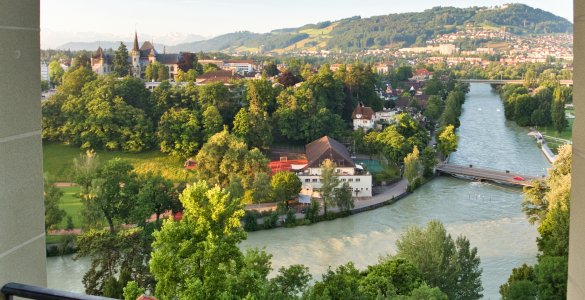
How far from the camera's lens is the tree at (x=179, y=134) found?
10.9 metres

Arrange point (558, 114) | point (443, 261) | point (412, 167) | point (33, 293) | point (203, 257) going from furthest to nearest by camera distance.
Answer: point (558, 114) < point (412, 167) < point (443, 261) < point (203, 257) < point (33, 293)

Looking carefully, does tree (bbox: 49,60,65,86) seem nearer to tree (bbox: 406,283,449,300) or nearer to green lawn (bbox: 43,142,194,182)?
green lawn (bbox: 43,142,194,182)

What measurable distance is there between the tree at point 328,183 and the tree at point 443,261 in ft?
Answer: 10.1

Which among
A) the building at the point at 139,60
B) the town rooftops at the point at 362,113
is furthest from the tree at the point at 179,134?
the building at the point at 139,60

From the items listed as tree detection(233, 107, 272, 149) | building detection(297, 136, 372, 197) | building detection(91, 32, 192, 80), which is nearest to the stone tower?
building detection(91, 32, 192, 80)

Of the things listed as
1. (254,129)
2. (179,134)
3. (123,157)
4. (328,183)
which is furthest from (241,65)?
(328,183)

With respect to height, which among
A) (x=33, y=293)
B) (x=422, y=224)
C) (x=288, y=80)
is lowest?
(x=422, y=224)

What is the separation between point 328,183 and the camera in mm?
7934

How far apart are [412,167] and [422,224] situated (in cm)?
211

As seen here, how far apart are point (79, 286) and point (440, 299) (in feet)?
11.0

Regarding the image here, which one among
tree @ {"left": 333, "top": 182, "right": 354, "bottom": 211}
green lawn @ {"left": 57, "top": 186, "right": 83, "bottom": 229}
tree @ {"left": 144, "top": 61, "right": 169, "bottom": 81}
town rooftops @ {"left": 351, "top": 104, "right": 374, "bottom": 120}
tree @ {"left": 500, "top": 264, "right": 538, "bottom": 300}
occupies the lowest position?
green lawn @ {"left": 57, "top": 186, "right": 83, "bottom": 229}

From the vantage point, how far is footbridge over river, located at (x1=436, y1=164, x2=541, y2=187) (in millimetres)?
8836

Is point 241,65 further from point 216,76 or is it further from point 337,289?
point 337,289

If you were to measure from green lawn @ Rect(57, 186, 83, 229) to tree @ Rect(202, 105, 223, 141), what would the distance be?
280 centimetres
